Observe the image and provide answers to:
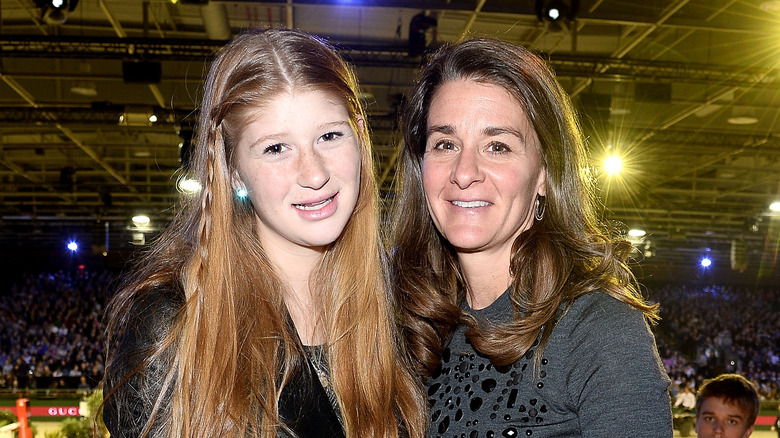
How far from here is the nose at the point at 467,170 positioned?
73.1 inches

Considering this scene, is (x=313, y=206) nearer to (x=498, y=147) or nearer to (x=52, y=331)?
(x=498, y=147)

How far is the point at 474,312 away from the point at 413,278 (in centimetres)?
25

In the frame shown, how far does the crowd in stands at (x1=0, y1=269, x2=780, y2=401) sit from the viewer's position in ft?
54.2

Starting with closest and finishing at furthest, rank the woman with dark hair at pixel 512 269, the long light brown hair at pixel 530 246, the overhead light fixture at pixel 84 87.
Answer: the woman with dark hair at pixel 512 269 < the long light brown hair at pixel 530 246 < the overhead light fixture at pixel 84 87

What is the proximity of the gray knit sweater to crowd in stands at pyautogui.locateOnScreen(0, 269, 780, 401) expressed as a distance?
13622mm

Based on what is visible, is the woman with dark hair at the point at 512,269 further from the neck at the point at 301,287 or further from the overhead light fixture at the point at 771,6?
the overhead light fixture at the point at 771,6

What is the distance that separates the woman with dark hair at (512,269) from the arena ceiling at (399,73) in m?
2.07

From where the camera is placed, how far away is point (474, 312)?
6.52 ft

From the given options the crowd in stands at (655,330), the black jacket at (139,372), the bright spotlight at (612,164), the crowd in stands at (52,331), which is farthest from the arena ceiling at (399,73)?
the crowd in stands at (655,330)

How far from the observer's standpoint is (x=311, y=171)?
169cm

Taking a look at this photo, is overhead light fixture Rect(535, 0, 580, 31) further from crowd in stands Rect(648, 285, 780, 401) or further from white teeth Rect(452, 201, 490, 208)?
crowd in stands Rect(648, 285, 780, 401)

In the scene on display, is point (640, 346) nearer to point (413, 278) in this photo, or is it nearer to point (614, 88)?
point (413, 278)

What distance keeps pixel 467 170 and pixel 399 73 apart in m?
6.99

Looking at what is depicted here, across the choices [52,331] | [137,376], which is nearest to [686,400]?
[137,376]
